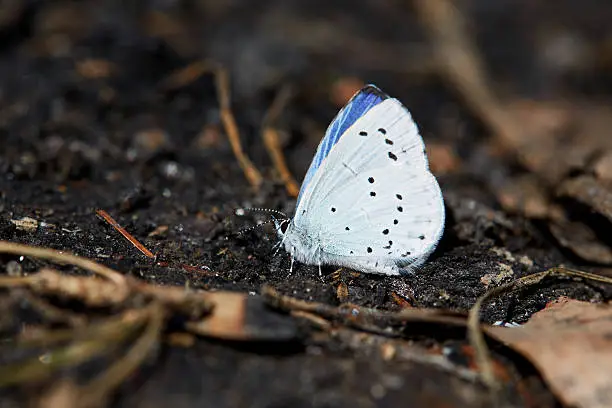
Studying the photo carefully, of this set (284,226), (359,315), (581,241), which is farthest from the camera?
(581,241)

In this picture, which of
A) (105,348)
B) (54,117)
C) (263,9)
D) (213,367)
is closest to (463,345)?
(213,367)

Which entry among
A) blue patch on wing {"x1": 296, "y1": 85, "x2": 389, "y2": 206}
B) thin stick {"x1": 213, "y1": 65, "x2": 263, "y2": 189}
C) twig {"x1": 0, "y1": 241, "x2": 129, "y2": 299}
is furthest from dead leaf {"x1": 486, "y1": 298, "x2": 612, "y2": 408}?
thin stick {"x1": 213, "y1": 65, "x2": 263, "y2": 189}

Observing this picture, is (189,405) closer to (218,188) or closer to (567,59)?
(218,188)

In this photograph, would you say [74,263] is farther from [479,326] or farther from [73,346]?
[479,326]

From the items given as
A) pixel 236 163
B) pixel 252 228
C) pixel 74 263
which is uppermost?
pixel 236 163

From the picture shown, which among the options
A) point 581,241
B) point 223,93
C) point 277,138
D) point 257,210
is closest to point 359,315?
point 257,210

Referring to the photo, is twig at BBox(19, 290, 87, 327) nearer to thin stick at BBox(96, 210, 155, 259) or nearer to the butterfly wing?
thin stick at BBox(96, 210, 155, 259)
